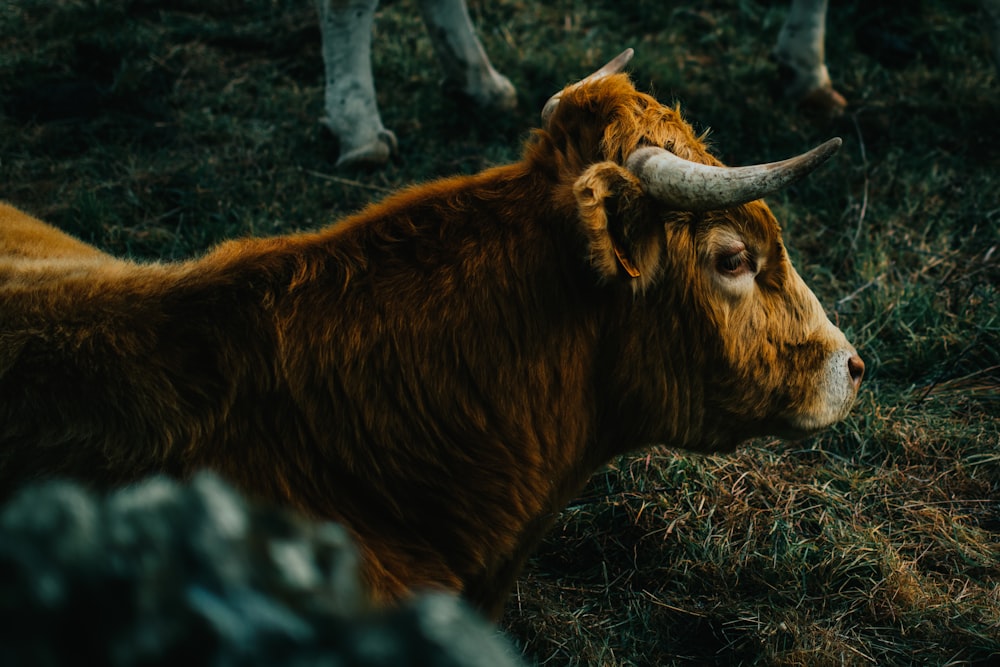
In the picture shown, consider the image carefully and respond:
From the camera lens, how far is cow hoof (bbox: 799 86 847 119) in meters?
6.44

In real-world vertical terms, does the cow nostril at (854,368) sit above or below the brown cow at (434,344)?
below

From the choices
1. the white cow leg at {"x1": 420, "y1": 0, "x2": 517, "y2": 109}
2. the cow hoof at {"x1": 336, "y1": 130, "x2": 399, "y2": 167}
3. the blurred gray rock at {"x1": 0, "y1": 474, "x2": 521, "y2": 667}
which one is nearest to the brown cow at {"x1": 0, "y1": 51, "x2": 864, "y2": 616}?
the blurred gray rock at {"x1": 0, "y1": 474, "x2": 521, "y2": 667}

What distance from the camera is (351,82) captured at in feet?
18.5

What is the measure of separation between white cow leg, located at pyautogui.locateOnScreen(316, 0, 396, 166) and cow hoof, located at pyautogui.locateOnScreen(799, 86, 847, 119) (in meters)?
2.96

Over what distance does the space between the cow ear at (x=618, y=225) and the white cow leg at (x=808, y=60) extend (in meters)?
4.56

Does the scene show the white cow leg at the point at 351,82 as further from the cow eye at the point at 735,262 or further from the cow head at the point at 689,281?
the cow eye at the point at 735,262

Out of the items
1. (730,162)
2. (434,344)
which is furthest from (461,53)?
(434,344)

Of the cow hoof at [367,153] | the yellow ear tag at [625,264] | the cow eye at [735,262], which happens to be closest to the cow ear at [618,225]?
the yellow ear tag at [625,264]

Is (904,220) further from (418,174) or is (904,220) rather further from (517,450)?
(517,450)

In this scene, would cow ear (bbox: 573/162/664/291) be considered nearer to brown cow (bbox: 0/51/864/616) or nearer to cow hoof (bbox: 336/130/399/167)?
brown cow (bbox: 0/51/864/616)

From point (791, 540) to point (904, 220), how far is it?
8.93 feet

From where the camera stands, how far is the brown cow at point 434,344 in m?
2.24

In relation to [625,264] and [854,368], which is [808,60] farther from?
[625,264]

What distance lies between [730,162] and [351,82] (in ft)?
7.82
